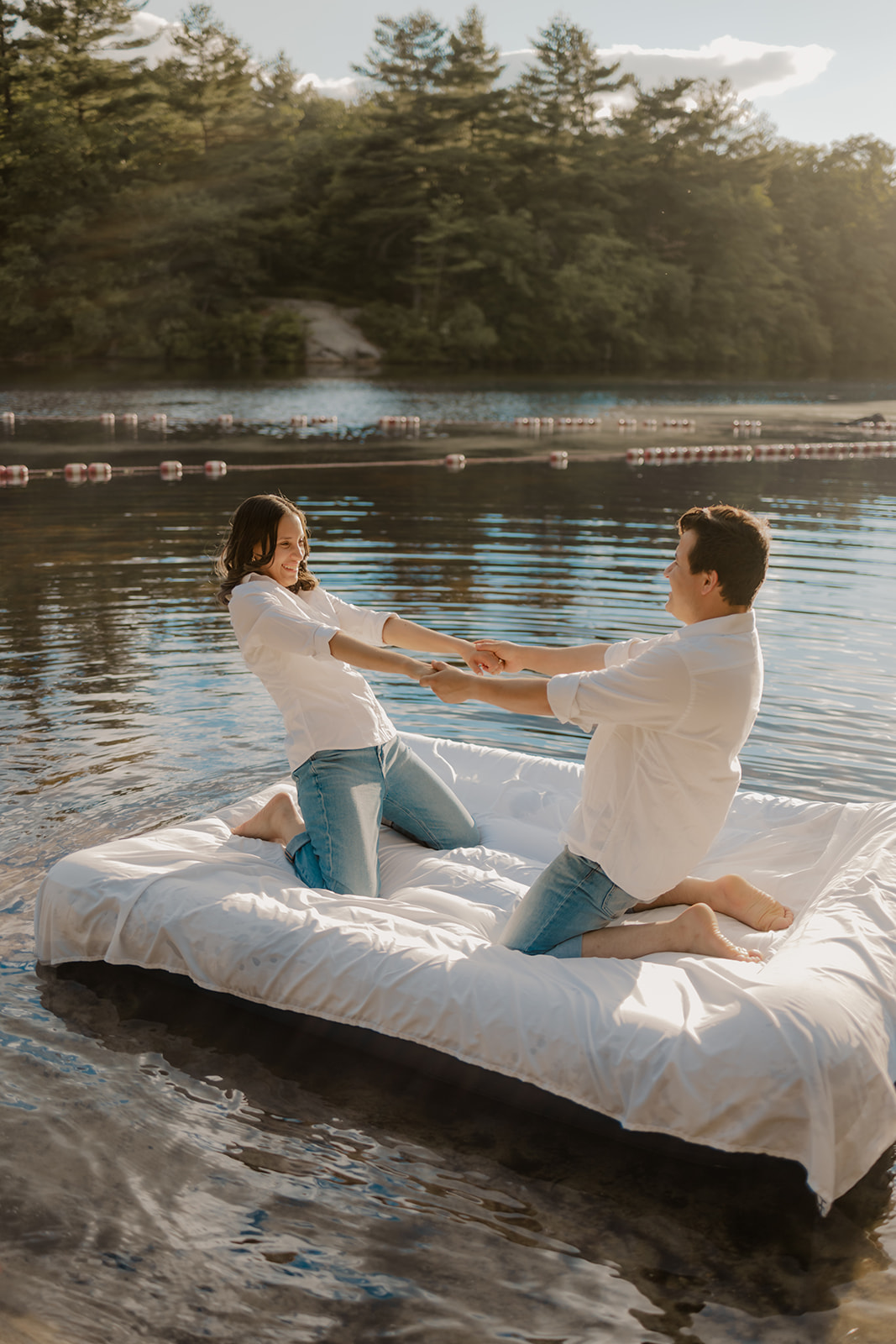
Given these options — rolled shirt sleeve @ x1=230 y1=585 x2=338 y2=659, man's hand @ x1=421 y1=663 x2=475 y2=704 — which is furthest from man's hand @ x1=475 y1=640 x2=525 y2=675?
rolled shirt sleeve @ x1=230 y1=585 x2=338 y2=659

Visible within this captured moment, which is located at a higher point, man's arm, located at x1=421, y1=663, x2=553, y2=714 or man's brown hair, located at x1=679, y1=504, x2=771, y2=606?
man's brown hair, located at x1=679, y1=504, x2=771, y2=606

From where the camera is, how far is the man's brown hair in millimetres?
2988

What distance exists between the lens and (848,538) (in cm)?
1263

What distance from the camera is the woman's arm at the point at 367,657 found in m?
3.89

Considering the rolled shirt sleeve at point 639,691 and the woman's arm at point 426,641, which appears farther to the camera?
the woman's arm at point 426,641

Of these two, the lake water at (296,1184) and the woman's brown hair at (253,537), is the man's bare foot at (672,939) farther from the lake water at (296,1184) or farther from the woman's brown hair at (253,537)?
the woman's brown hair at (253,537)

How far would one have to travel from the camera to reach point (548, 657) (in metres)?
3.99

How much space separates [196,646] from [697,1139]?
563cm

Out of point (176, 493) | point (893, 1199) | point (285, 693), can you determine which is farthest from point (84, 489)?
point (893, 1199)

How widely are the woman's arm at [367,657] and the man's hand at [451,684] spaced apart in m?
0.07

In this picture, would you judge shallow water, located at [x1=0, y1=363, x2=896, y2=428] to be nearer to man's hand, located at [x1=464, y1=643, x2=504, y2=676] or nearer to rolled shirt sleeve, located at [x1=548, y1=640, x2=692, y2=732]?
man's hand, located at [x1=464, y1=643, x2=504, y2=676]

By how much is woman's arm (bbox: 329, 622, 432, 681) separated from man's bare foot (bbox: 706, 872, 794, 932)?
1.22 meters

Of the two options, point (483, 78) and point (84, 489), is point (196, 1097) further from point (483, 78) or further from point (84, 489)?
point (483, 78)

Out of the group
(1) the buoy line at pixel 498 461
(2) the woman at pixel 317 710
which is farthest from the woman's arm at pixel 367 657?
(1) the buoy line at pixel 498 461
